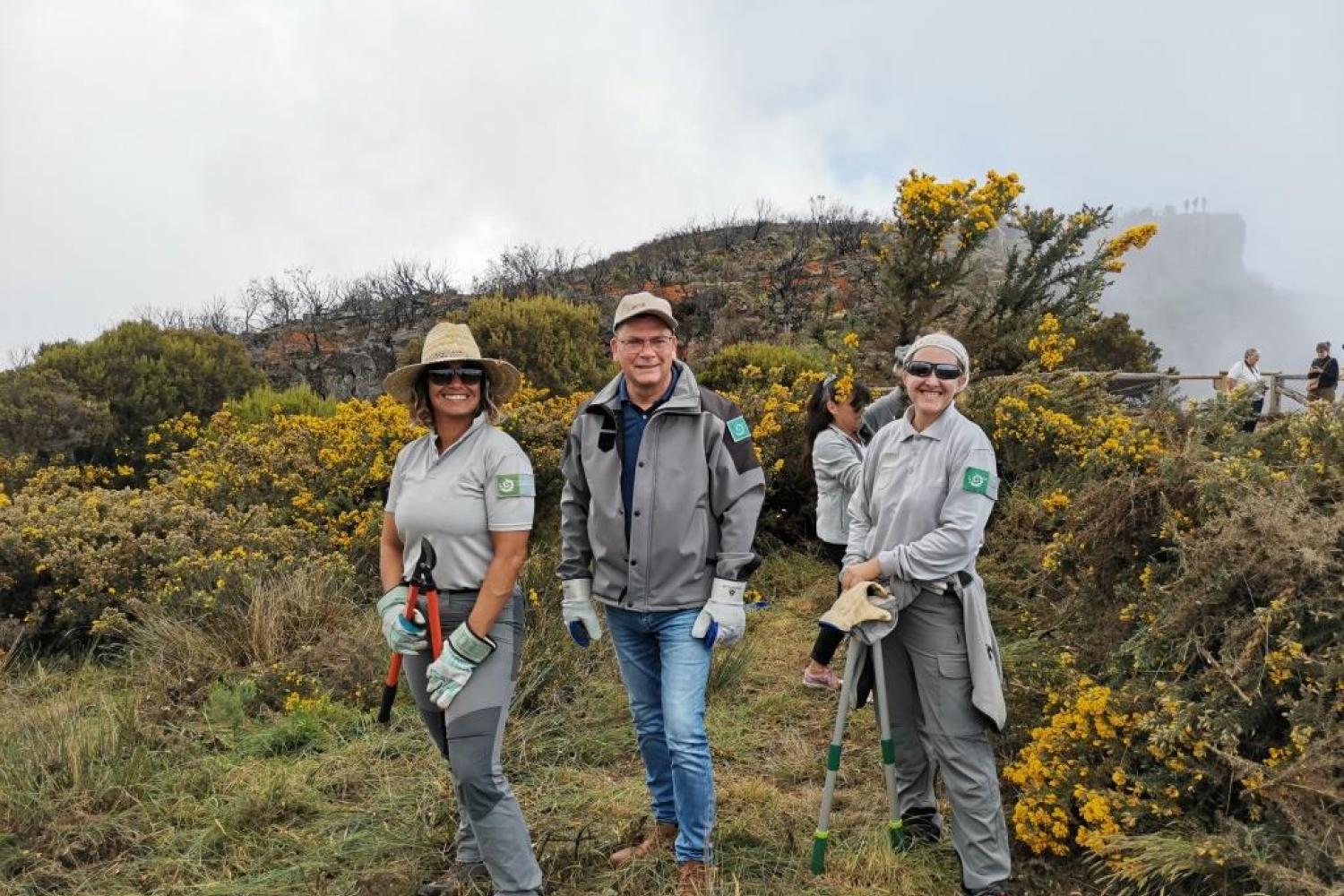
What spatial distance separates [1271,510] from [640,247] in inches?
1144

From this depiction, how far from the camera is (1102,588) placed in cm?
366

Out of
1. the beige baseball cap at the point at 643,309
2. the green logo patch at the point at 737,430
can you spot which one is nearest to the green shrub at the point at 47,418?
the beige baseball cap at the point at 643,309

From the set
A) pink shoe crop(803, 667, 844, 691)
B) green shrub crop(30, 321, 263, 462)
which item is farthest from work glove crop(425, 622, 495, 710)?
green shrub crop(30, 321, 263, 462)

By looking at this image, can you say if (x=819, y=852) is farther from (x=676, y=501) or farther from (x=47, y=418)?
(x=47, y=418)

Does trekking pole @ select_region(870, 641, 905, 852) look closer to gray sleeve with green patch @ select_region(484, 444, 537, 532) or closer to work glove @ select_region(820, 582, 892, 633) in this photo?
work glove @ select_region(820, 582, 892, 633)

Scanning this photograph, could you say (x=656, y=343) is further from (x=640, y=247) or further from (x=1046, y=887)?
(x=640, y=247)

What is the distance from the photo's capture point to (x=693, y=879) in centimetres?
270

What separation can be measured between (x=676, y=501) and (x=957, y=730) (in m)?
1.19

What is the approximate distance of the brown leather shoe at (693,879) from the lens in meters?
2.70

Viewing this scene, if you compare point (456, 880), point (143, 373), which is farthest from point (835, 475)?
point (143, 373)

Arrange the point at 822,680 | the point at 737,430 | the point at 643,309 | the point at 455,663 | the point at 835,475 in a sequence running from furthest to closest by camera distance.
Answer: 1. the point at 835,475
2. the point at 822,680
3. the point at 737,430
4. the point at 643,309
5. the point at 455,663

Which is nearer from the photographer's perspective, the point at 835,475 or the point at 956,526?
the point at 956,526

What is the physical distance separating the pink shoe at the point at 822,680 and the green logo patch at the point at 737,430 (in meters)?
1.89

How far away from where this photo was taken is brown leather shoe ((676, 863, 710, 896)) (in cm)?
270
